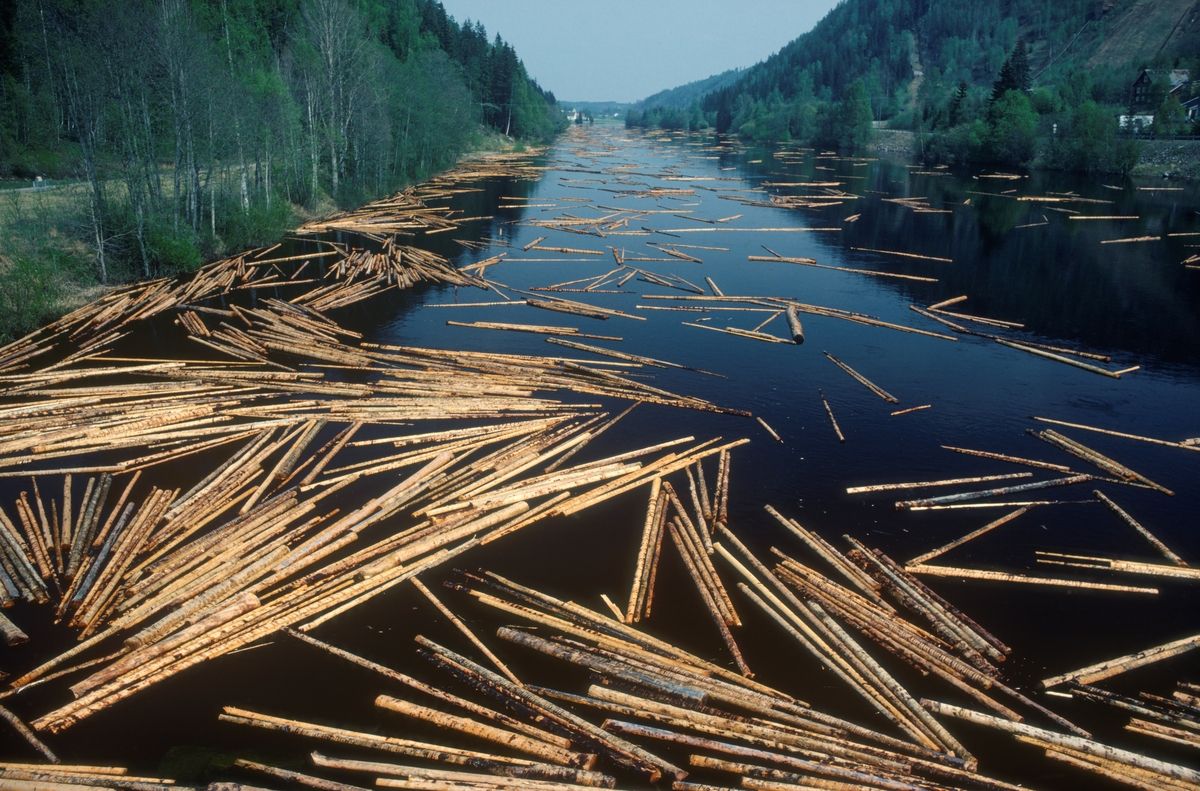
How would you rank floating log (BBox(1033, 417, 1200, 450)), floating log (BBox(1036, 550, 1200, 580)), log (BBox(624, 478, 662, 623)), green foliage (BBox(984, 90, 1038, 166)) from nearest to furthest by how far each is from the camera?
log (BBox(624, 478, 662, 623)) < floating log (BBox(1036, 550, 1200, 580)) < floating log (BBox(1033, 417, 1200, 450)) < green foliage (BBox(984, 90, 1038, 166))

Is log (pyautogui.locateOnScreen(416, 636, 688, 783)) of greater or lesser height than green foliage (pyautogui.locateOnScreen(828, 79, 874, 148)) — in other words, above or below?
below

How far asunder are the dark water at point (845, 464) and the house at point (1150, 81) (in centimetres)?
8543

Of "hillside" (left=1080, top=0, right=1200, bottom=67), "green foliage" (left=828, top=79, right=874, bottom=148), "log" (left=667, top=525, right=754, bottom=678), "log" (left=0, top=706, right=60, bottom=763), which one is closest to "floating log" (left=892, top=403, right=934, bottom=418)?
"log" (left=667, top=525, right=754, bottom=678)

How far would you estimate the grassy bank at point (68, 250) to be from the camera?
1831cm

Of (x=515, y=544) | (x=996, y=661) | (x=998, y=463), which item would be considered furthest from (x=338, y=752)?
(x=998, y=463)

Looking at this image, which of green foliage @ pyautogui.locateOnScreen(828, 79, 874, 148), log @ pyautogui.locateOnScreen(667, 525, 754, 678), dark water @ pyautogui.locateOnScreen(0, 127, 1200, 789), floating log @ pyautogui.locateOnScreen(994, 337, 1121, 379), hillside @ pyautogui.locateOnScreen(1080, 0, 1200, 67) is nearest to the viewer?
dark water @ pyautogui.locateOnScreen(0, 127, 1200, 789)

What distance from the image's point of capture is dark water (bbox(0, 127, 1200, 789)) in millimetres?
7336

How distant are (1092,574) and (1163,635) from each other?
3.92 feet

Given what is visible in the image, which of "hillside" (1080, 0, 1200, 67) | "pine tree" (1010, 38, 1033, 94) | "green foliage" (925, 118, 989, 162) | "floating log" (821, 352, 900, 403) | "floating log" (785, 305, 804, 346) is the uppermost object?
"hillside" (1080, 0, 1200, 67)

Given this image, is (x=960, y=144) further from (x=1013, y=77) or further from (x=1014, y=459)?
(x=1014, y=459)

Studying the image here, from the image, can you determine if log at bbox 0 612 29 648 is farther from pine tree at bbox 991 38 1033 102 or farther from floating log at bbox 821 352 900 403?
pine tree at bbox 991 38 1033 102

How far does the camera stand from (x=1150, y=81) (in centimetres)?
9644

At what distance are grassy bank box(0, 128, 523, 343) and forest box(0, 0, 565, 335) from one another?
0.19ft

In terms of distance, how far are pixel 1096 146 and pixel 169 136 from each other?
243 feet
